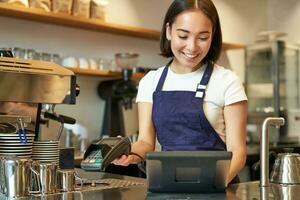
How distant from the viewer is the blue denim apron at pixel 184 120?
5.14 feet

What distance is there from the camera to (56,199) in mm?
1121

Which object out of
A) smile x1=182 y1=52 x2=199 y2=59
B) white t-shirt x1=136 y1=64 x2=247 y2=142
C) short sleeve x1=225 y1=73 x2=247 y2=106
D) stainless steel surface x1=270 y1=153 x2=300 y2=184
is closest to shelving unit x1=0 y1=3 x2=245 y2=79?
white t-shirt x1=136 y1=64 x2=247 y2=142

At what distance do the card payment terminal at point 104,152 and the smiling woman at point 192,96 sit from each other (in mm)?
45

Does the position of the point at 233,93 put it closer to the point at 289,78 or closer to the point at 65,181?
the point at 65,181

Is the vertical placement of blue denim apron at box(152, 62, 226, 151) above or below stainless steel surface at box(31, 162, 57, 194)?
above

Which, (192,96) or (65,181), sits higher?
(192,96)

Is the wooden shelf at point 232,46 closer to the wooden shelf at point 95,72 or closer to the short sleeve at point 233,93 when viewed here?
the wooden shelf at point 95,72

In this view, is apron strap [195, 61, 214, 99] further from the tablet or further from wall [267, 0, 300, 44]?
wall [267, 0, 300, 44]

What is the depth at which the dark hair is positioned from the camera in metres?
1.52

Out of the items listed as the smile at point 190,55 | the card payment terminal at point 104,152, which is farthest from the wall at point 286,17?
the card payment terminal at point 104,152

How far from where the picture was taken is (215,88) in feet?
5.12

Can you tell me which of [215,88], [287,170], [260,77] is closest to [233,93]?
[215,88]

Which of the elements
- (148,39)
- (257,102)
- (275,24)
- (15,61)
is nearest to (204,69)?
(15,61)

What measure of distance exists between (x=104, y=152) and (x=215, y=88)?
460 mm
